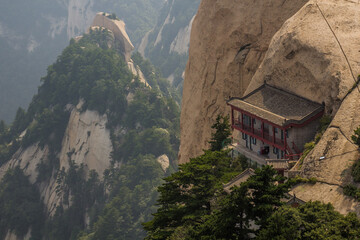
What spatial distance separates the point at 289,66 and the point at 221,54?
44.1 feet

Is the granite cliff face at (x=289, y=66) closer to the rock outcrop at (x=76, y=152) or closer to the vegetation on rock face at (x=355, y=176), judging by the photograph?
the vegetation on rock face at (x=355, y=176)

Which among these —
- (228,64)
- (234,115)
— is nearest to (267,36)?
(228,64)

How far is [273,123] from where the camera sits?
34062 millimetres

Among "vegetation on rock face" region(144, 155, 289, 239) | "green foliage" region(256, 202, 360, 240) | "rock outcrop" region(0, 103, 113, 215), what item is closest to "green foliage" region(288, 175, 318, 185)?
"vegetation on rock face" region(144, 155, 289, 239)

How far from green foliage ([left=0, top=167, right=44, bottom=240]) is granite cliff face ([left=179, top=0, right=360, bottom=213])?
196 ft

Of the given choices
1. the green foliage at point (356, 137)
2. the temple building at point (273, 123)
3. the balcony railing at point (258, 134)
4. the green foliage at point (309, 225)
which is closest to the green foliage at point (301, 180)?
the green foliage at point (356, 137)

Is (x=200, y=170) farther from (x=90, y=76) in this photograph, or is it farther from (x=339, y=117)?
(x=90, y=76)

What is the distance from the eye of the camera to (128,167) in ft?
344

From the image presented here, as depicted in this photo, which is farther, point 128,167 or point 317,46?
point 128,167

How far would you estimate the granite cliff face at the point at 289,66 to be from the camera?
2828 centimetres

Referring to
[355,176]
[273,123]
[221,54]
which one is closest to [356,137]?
[355,176]

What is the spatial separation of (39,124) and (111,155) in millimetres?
18610

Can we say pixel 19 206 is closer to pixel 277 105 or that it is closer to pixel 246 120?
pixel 246 120

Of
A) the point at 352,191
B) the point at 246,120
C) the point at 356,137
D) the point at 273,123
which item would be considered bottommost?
the point at 352,191
